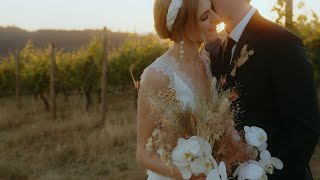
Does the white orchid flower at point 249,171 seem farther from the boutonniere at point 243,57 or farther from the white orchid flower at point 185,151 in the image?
the boutonniere at point 243,57

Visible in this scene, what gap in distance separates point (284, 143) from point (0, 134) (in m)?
13.0

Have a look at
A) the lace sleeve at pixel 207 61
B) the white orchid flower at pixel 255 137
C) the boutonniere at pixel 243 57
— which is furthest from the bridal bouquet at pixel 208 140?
the lace sleeve at pixel 207 61

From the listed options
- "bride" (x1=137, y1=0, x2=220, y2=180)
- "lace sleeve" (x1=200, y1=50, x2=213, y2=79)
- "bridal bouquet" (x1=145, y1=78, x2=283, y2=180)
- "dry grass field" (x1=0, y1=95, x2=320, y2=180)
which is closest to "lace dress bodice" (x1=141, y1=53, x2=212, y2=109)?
"bride" (x1=137, y1=0, x2=220, y2=180)

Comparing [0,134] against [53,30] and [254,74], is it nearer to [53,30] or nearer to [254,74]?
[254,74]

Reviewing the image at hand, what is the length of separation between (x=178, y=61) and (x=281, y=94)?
75cm

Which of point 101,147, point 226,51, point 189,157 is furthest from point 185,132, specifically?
point 101,147

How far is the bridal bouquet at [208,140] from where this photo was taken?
2.00m

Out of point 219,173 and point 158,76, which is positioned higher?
point 158,76

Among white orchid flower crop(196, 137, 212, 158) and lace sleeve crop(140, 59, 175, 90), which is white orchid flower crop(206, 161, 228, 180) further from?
lace sleeve crop(140, 59, 175, 90)

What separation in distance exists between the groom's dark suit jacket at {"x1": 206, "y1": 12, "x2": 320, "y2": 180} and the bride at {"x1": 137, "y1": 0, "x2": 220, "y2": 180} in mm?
228

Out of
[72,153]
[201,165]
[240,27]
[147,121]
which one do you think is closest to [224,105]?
[201,165]

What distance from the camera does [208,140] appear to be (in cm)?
204

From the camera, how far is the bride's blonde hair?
2461 mm

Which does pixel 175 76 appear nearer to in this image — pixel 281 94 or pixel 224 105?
pixel 281 94
